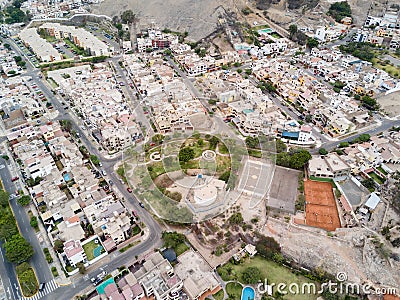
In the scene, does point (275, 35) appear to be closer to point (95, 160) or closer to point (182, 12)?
point (182, 12)

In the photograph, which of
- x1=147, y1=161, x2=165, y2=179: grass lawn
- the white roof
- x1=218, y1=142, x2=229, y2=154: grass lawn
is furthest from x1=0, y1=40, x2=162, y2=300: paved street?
the white roof

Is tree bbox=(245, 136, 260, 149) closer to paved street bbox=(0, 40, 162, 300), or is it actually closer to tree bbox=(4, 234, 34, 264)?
paved street bbox=(0, 40, 162, 300)

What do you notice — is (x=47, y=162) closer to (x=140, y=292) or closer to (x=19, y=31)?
(x=140, y=292)

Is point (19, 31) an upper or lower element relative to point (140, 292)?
upper

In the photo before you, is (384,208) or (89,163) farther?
(89,163)

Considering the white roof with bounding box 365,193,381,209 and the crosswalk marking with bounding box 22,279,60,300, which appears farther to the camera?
the white roof with bounding box 365,193,381,209

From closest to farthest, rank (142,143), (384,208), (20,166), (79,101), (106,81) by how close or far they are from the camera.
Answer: (384,208)
(20,166)
(142,143)
(79,101)
(106,81)

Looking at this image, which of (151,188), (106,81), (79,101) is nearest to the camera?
(151,188)

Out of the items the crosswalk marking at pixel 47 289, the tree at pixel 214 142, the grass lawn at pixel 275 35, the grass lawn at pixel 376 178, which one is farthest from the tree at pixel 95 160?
the grass lawn at pixel 275 35

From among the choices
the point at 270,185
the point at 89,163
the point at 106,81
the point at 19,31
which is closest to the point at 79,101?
the point at 106,81
